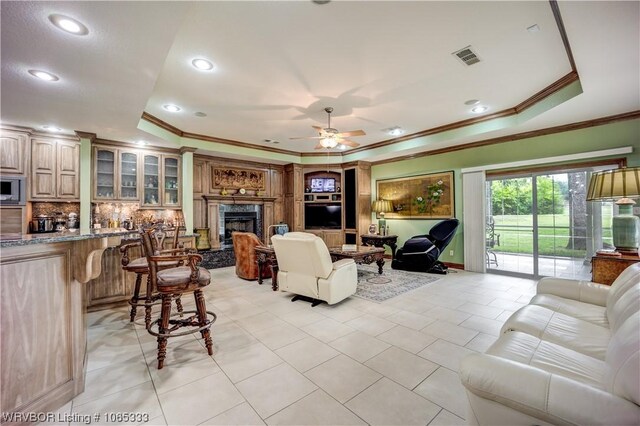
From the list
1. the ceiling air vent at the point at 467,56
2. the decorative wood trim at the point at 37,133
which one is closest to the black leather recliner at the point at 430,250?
the ceiling air vent at the point at 467,56

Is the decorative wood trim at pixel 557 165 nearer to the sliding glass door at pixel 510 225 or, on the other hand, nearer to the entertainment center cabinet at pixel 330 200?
the sliding glass door at pixel 510 225

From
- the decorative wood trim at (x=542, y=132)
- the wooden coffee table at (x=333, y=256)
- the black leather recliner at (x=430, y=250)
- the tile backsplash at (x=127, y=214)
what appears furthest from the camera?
the black leather recliner at (x=430, y=250)

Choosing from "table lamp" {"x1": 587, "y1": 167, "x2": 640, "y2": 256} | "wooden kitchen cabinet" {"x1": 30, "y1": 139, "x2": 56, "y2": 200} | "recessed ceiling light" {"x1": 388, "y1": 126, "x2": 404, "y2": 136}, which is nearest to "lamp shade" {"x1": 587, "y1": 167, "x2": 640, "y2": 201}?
"table lamp" {"x1": 587, "y1": 167, "x2": 640, "y2": 256}

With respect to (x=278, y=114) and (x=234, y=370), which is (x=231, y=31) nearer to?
(x=278, y=114)

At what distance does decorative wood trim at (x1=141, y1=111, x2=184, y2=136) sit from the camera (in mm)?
4527

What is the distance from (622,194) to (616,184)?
0.12m

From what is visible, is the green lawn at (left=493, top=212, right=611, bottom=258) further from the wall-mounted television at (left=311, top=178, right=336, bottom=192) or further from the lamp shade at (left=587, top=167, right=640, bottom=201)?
the wall-mounted television at (left=311, top=178, right=336, bottom=192)

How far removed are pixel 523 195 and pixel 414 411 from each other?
Answer: 4.92 metres

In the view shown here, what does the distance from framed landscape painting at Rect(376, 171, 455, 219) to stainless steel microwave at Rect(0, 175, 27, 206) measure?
22.9ft

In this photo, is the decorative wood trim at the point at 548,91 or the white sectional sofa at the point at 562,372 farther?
the decorative wood trim at the point at 548,91

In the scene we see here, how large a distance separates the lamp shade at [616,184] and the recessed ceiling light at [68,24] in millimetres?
4840

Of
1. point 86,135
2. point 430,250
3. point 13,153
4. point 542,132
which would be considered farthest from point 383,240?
point 13,153

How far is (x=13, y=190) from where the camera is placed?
409cm

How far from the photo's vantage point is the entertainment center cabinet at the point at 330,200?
24.2 feet
